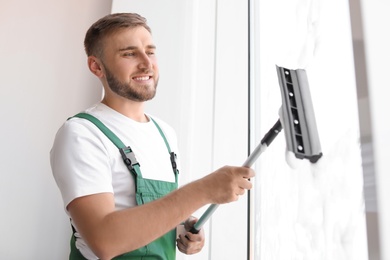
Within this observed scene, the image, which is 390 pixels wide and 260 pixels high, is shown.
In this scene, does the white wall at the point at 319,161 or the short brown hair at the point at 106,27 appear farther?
the short brown hair at the point at 106,27

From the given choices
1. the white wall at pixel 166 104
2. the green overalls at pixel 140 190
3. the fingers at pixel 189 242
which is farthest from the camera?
the white wall at pixel 166 104

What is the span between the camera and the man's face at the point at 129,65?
3.86 ft

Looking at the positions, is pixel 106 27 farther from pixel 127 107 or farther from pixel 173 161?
pixel 173 161

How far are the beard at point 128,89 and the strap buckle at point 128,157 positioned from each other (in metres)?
0.20

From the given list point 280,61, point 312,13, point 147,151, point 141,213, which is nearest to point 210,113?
point 280,61

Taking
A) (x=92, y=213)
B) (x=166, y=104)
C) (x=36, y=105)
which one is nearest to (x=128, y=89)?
(x=92, y=213)

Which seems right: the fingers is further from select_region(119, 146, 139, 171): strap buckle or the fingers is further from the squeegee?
the squeegee

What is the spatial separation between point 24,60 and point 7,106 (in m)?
0.23

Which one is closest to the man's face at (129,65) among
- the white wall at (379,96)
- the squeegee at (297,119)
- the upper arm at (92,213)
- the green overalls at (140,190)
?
the green overalls at (140,190)

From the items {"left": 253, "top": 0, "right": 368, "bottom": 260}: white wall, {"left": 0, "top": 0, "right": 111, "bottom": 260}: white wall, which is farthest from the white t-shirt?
{"left": 0, "top": 0, "right": 111, "bottom": 260}: white wall

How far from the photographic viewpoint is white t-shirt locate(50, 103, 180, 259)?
922 millimetres

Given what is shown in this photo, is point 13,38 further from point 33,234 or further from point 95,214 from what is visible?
point 95,214

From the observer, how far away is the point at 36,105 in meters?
1.88

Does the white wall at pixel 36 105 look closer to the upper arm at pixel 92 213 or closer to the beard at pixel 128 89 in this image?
the beard at pixel 128 89
